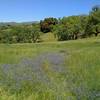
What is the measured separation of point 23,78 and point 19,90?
118 centimetres

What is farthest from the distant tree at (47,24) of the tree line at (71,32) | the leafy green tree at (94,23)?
the leafy green tree at (94,23)

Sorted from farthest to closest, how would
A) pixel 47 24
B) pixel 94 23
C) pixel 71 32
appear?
1. pixel 47 24
2. pixel 71 32
3. pixel 94 23

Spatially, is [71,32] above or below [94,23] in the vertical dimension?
below

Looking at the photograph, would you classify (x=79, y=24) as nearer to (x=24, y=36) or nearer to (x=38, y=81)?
(x=24, y=36)

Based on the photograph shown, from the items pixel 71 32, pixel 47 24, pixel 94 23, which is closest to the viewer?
pixel 94 23

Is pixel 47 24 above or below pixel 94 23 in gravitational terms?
below

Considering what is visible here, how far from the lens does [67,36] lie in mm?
87312

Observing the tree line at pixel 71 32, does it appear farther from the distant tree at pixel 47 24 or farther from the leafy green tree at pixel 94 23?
the distant tree at pixel 47 24

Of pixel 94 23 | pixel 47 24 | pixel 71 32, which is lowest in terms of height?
pixel 71 32

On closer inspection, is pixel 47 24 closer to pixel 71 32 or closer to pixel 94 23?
pixel 71 32

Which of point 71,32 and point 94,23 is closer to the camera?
point 94,23

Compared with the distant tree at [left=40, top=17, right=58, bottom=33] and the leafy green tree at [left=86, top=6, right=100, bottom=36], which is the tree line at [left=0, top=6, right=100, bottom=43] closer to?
the leafy green tree at [left=86, top=6, right=100, bottom=36]

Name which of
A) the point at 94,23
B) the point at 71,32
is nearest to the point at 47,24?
the point at 71,32

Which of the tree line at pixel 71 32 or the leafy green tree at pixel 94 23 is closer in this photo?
the leafy green tree at pixel 94 23
